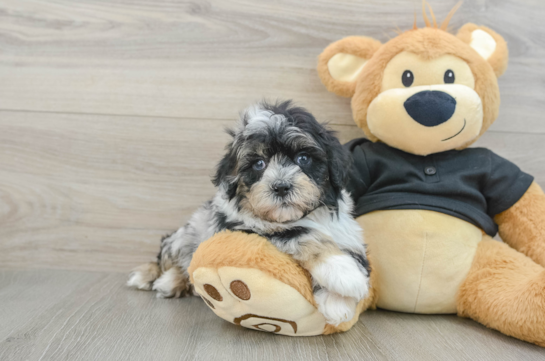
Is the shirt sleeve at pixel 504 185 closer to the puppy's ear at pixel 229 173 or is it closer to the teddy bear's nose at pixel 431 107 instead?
the teddy bear's nose at pixel 431 107

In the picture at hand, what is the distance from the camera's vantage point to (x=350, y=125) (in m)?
2.21

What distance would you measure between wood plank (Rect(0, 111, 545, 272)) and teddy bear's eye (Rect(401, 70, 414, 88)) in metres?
0.52

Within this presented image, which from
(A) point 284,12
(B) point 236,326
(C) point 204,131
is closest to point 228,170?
(B) point 236,326

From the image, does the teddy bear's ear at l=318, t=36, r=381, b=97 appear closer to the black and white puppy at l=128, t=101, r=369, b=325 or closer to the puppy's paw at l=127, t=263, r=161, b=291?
the black and white puppy at l=128, t=101, r=369, b=325

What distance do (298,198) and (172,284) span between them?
3.02 feet

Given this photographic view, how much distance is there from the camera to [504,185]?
1.78 meters

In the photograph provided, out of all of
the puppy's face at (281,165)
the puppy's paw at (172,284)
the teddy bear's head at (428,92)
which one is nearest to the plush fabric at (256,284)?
the puppy's face at (281,165)

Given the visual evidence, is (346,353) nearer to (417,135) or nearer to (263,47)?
(417,135)

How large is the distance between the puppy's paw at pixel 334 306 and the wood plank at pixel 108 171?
108cm

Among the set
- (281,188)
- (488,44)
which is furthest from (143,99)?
(488,44)

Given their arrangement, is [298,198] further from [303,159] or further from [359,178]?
[359,178]

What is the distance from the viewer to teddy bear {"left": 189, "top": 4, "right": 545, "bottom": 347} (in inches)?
63.7

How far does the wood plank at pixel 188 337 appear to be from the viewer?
52.4 inches

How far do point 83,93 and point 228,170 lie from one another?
1.22 m
